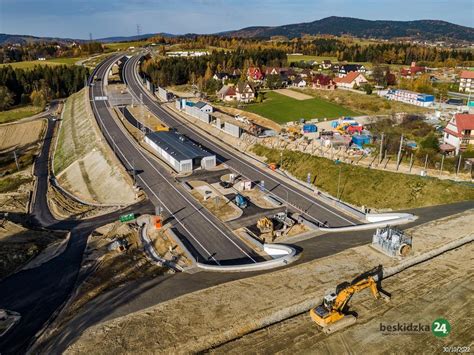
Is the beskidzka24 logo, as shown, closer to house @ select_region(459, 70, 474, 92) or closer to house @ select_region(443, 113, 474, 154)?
house @ select_region(443, 113, 474, 154)

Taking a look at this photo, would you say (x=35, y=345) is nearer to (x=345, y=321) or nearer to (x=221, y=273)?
(x=221, y=273)

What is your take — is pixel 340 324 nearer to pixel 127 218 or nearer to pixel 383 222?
pixel 383 222

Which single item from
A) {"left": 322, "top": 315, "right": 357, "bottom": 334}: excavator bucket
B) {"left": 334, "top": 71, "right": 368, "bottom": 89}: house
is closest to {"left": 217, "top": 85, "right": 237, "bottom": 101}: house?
{"left": 334, "top": 71, "right": 368, "bottom": 89}: house

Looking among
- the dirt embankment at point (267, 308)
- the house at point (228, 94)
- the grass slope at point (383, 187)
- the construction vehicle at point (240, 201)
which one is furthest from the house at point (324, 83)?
the dirt embankment at point (267, 308)

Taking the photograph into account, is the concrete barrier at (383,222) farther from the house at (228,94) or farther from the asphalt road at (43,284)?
the house at (228,94)

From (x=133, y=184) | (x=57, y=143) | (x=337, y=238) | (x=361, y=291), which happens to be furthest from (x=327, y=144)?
(x=57, y=143)
